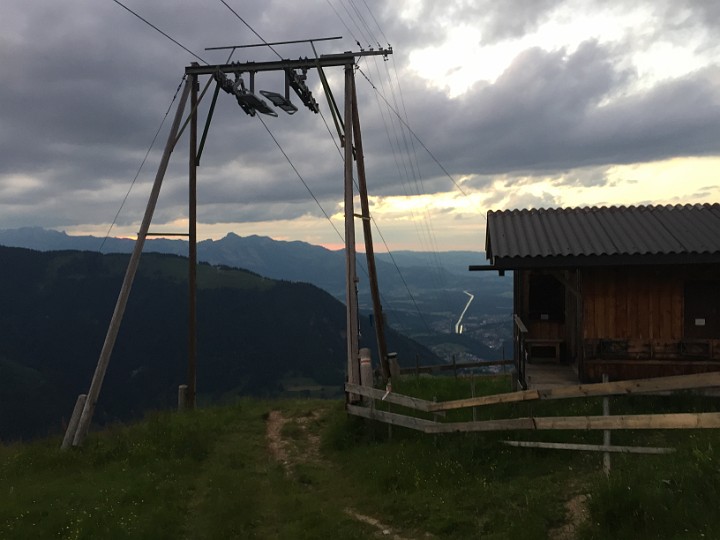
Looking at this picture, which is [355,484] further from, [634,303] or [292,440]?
[634,303]

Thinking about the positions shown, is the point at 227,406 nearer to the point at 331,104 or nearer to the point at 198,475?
the point at 198,475

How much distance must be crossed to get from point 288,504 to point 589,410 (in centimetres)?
648

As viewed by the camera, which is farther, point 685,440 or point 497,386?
point 497,386

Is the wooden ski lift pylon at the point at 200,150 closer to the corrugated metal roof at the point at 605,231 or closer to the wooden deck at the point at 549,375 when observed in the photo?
the corrugated metal roof at the point at 605,231

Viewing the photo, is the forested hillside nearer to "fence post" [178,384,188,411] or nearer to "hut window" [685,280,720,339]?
→ "fence post" [178,384,188,411]

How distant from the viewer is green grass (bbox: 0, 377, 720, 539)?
5945mm

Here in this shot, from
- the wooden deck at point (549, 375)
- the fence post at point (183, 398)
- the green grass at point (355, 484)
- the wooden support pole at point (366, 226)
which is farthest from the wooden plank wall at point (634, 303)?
the fence post at point (183, 398)

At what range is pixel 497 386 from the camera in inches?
682

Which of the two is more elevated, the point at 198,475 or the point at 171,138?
the point at 171,138

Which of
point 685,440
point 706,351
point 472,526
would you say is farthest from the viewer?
point 706,351

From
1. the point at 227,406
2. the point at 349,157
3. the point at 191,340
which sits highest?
the point at 349,157

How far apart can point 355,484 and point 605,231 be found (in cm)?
917

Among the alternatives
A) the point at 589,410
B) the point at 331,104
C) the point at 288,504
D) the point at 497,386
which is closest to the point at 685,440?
the point at 589,410

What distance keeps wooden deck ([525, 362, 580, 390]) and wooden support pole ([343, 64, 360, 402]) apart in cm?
451
